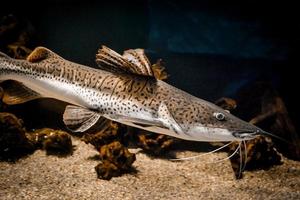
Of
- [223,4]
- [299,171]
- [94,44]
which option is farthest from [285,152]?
[94,44]

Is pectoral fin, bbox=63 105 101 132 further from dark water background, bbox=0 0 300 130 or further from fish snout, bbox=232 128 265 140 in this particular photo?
dark water background, bbox=0 0 300 130

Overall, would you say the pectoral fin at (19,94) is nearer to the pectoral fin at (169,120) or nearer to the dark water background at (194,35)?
the pectoral fin at (169,120)

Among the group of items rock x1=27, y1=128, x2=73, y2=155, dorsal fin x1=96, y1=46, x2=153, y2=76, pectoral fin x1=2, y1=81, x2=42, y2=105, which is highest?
dorsal fin x1=96, y1=46, x2=153, y2=76

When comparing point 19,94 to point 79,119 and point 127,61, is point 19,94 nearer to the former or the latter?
point 79,119

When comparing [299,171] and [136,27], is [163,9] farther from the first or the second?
[299,171]

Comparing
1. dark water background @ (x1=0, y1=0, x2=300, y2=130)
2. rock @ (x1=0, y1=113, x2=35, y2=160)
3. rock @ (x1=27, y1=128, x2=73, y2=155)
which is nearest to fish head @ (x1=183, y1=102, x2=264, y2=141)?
rock @ (x1=27, y1=128, x2=73, y2=155)

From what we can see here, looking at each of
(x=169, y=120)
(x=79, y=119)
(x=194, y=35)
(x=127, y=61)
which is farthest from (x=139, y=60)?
(x=194, y=35)
